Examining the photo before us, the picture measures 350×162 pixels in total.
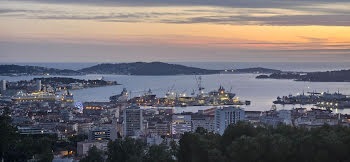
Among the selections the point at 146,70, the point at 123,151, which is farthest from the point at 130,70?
the point at 123,151

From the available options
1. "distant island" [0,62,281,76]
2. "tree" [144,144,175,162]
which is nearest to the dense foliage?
"tree" [144,144,175,162]

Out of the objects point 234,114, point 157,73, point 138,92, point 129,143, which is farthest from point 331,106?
point 157,73

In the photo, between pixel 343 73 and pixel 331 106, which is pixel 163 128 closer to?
pixel 331 106

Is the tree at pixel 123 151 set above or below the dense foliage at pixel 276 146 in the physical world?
below

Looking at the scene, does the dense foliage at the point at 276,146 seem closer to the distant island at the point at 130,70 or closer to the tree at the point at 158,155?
the tree at the point at 158,155

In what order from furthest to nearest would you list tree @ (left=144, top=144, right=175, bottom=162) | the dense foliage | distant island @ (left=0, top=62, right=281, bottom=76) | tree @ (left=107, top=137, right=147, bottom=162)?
distant island @ (left=0, top=62, right=281, bottom=76) < tree @ (left=107, top=137, right=147, bottom=162) < tree @ (left=144, top=144, right=175, bottom=162) < the dense foliage

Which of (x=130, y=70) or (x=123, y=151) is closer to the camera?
(x=123, y=151)

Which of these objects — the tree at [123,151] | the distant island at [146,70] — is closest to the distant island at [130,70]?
the distant island at [146,70]

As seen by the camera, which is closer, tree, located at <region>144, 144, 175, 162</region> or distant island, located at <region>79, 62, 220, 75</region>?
tree, located at <region>144, 144, 175, 162</region>

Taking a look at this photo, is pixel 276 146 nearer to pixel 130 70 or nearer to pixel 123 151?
pixel 123 151

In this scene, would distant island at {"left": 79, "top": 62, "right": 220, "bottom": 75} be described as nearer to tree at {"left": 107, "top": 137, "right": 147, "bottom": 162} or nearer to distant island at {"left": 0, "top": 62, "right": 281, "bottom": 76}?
distant island at {"left": 0, "top": 62, "right": 281, "bottom": 76}

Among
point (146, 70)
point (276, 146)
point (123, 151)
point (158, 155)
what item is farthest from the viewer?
point (146, 70)
